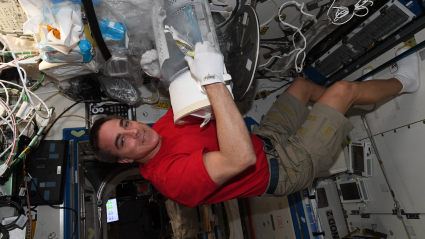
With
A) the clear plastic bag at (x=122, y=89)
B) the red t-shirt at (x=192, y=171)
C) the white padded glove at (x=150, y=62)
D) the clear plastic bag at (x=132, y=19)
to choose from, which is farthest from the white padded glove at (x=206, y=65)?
the clear plastic bag at (x=122, y=89)

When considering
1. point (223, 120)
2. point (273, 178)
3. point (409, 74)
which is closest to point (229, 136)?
point (223, 120)

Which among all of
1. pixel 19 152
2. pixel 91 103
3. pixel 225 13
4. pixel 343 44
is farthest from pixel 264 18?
pixel 19 152

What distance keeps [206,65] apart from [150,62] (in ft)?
2.20

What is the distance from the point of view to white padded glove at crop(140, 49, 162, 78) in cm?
172

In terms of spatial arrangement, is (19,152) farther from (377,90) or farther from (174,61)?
(377,90)

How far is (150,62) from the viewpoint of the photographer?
174cm

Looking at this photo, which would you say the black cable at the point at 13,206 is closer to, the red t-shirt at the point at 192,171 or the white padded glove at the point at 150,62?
the red t-shirt at the point at 192,171

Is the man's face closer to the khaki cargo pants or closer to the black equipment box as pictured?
the black equipment box

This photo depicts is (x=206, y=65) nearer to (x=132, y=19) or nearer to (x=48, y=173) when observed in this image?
(x=132, y=19)

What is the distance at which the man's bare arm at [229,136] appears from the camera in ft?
3.94

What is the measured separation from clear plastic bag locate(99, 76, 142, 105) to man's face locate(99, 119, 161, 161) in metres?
0.61

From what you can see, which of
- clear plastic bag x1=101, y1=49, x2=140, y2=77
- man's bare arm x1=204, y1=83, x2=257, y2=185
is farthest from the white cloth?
clear plastic bag x1=101, y1=49, x2=140, y2=77

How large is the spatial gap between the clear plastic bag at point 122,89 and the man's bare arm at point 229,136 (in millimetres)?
1298

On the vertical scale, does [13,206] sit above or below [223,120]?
below
